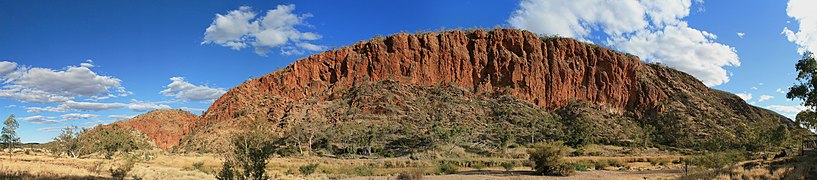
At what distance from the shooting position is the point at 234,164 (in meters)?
16.4

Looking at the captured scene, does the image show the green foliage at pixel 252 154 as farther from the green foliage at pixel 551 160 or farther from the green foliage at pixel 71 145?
A: the green foliage at pixel 71 145

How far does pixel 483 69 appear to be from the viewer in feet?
352

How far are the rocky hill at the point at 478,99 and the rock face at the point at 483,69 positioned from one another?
0.25 metres

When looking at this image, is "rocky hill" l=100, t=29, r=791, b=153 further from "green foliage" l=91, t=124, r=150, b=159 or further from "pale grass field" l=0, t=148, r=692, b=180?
"pale grass field" l=0, t=148, r=692, b=180

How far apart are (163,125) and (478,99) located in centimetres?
6133

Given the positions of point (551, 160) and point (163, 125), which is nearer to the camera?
point (551, 160)

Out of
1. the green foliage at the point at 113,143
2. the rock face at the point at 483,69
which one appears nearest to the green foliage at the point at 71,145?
the green foliage at the point at 113,143

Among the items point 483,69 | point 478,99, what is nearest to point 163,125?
point 478,99

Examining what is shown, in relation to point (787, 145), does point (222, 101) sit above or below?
above

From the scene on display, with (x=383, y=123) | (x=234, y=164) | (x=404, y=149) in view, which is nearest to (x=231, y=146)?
(x=234, y=164)

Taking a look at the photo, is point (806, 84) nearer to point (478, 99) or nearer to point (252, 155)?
point (252, 155)

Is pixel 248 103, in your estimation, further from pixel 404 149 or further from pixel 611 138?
pixel 611 138

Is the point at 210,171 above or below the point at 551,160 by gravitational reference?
below

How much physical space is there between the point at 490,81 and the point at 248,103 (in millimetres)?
51485
